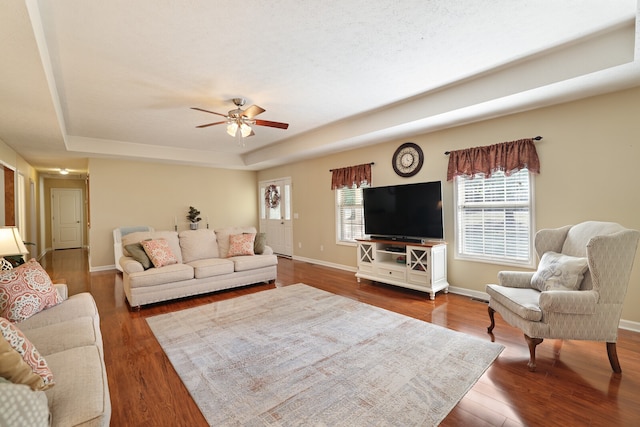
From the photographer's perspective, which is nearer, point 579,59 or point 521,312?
point 521,312

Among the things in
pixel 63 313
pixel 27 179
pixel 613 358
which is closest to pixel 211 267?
pixel 63 313

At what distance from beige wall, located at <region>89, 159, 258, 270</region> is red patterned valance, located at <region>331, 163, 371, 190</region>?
11.2 ft

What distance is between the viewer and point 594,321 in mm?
2205

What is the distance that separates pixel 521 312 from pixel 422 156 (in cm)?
275

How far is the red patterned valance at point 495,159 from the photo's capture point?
343cm

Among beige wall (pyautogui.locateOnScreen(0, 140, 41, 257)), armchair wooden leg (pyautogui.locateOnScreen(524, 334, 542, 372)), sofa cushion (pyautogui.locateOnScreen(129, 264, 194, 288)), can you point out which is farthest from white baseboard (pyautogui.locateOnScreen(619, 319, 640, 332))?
beige wall (pyautogui.locateOnScreen(0, 140, 41, 257))

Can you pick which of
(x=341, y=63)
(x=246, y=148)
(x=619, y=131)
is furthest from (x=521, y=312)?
(x=246, y=148)

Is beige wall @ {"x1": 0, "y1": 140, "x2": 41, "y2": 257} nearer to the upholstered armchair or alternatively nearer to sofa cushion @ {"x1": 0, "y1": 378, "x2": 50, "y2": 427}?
sofa cushion @ {"x1": 0, "y1": 378, "x2": 50, "y2": 427}

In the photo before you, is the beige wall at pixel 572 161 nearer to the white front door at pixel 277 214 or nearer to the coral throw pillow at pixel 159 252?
the white front door at pixel 277 214

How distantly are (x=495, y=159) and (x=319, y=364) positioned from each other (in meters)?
3.23

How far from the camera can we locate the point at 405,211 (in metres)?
4.46

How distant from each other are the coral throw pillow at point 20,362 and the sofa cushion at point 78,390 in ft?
0.27

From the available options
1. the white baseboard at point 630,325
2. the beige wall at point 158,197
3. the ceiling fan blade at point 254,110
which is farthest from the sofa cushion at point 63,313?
the white baseboard at point 630,325

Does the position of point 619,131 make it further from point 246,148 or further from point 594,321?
point 246,148
